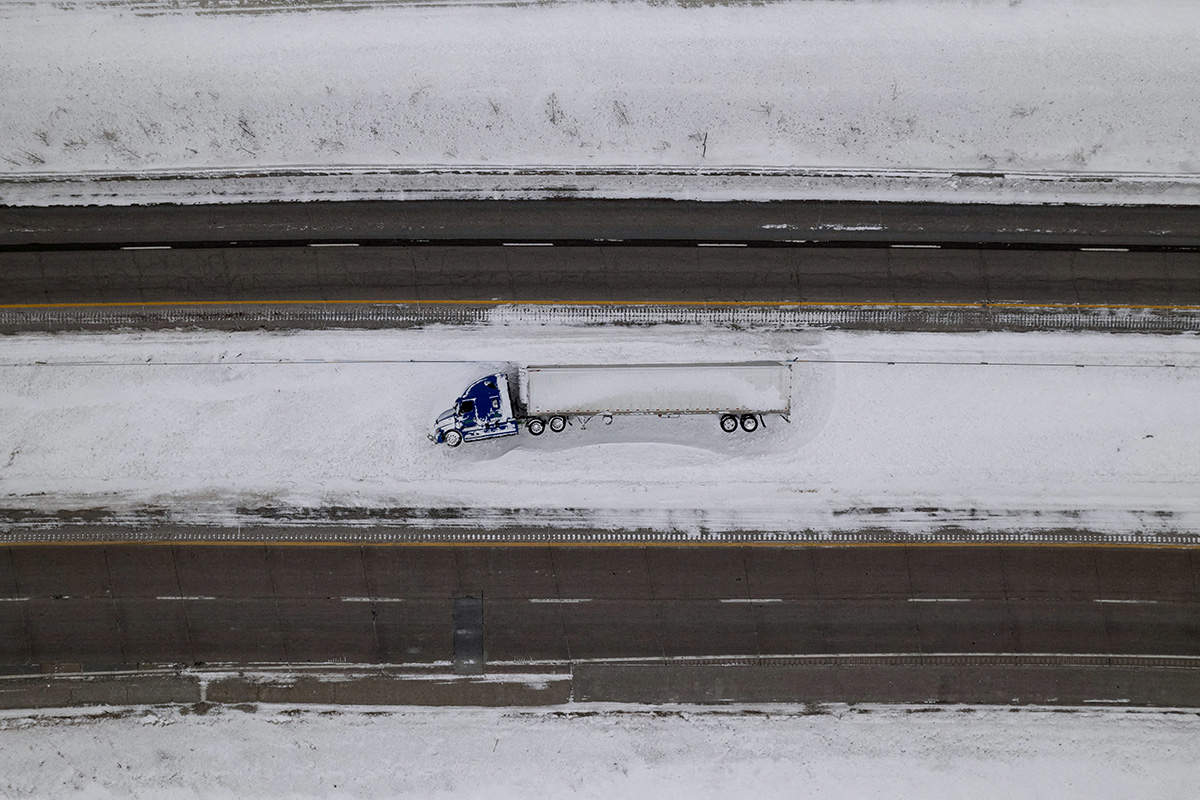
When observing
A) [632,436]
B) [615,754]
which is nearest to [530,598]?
[615,754]

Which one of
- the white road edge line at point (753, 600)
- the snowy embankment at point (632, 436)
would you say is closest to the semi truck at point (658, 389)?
the snowy embankment at point (632, 436)

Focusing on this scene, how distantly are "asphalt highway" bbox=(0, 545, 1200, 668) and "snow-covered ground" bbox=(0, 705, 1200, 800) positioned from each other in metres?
2.32

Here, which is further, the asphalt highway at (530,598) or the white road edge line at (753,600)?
the white road edge line at (753,600)

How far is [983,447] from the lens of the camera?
25.0 m

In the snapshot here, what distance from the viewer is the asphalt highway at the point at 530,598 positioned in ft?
81.3

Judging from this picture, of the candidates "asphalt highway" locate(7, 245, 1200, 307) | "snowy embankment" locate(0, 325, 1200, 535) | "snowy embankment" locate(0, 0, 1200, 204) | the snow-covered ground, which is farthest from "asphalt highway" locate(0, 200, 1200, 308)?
the snow-covered ground

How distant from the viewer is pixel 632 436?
82.2ft

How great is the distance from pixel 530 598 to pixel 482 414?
7273 millimetres

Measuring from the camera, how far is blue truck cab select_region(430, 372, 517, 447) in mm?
24005

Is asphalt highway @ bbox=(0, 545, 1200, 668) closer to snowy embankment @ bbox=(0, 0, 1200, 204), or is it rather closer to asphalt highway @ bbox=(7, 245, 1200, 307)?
asphalt highway @ bbox=(7, 245, 1200, 307)

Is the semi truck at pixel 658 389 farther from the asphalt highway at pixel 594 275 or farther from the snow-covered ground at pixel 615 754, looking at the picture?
the snow-covered ground at pixel 615 754

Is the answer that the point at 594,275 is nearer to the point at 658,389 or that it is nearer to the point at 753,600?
the point at 658,389

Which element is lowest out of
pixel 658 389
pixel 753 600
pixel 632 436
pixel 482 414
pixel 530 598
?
pixel 753 600

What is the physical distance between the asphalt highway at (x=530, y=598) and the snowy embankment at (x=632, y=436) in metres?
1.46
